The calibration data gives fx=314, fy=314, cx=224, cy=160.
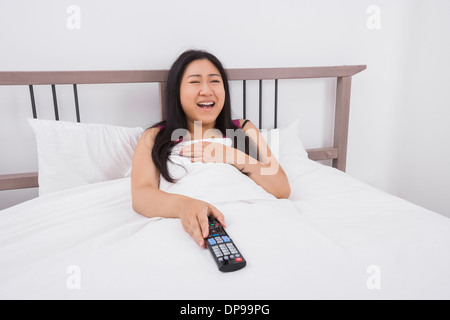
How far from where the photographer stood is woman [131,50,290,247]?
2.97 feet

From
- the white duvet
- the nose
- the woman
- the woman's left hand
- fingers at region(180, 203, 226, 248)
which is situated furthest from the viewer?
the nose

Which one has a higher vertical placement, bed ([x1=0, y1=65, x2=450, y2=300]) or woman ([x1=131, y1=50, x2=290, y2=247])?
woman ([x1=131, y1=50, x2=290, y2=247])

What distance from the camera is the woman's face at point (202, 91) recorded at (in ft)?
3.78

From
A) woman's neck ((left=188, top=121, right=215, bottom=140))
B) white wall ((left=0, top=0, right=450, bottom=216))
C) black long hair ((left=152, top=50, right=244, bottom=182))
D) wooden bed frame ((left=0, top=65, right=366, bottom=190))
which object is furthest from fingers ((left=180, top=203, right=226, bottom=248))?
white wall ((left=0, top=0, right=450, bottom=216))

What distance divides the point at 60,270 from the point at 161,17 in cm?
112

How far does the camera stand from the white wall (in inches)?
49.9

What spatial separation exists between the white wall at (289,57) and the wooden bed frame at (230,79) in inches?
4.2

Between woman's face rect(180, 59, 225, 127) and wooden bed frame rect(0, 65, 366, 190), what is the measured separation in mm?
192
